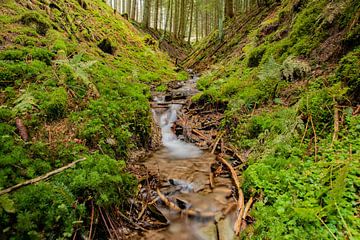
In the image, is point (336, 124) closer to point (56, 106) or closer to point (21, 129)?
point (56, 106)

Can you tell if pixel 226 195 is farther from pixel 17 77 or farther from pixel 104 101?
pixel 17 77

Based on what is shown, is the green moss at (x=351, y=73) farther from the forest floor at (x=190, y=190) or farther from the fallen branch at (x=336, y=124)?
the forest floor at (x=190, y=190)

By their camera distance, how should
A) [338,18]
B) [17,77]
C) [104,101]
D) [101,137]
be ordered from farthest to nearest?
1. [338,18]
2. [104,101]
3. [17,77]
4. [101,137]

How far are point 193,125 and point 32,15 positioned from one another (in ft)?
19.6

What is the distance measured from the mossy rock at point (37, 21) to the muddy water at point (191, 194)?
208 inches

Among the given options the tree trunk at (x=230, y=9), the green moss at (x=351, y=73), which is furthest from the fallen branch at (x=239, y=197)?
the tree trunk at (x=230, y=9)

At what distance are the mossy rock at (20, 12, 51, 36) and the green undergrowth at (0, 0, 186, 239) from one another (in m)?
0.03

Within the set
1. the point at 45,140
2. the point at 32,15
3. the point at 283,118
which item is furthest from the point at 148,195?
the point at 32,15

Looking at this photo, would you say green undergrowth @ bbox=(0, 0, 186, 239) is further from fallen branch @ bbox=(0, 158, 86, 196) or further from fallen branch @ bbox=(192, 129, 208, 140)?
fallen branch @ bbox=(192, 129, 208, 140)

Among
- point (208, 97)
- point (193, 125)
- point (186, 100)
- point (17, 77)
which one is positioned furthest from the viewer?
point (186, 100)

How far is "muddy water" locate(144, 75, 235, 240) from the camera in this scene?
3635 millimetres

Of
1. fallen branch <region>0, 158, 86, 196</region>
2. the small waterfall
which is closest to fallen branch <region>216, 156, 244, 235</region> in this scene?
the small waterfall

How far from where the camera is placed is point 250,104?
6930mm

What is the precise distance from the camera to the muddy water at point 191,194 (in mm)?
3635
